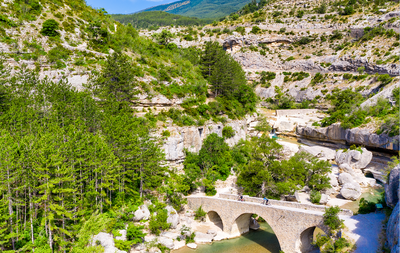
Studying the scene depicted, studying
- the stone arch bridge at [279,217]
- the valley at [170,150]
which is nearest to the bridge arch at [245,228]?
the stone arch bridge at [279,217]

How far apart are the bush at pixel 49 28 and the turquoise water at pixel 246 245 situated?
4524 centimetres

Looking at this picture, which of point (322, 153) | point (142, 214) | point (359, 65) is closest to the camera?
point (142, 214)

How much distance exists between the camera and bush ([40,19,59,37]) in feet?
144

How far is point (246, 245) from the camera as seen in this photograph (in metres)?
27.2

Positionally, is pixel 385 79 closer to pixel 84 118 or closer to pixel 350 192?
pixel 350 192

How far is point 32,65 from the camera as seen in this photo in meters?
38.4

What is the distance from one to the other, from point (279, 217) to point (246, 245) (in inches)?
218

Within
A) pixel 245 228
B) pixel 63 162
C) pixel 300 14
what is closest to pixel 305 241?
pixel 245 228

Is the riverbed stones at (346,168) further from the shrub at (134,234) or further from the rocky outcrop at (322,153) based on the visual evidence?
the shrub at (134,234)

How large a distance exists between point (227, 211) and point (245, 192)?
5.77m

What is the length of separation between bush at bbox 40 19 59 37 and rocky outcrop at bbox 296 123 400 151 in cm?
6204

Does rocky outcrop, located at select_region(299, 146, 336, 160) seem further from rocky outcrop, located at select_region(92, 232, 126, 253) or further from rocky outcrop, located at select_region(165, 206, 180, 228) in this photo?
rocky outcrop, located at select_region(92, 232, 126, 253)

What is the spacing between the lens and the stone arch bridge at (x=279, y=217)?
937 inches

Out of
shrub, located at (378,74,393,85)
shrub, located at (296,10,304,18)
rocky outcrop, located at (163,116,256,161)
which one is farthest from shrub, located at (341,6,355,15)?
rocky outcrop, located at (163,116,256,161)
